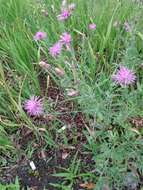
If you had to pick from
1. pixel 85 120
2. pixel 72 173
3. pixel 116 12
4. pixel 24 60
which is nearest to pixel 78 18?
pixel 116 12

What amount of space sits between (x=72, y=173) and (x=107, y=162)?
0.65 feet

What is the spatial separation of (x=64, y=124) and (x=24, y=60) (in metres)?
0.43

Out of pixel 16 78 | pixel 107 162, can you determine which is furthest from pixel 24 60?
pixel 107 162

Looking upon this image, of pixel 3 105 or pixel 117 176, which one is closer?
pixel 117 176

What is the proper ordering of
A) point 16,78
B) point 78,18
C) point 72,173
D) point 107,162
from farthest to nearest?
point 78,18
point 16,78
point 72,173
point 107,162

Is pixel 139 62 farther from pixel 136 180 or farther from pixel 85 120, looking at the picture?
pixel 136 180

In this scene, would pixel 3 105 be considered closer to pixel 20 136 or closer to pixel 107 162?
pixel 20 136

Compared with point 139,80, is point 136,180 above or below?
below

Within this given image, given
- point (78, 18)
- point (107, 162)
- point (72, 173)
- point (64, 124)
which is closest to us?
point (107, 162)

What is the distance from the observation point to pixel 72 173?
1.70 meters

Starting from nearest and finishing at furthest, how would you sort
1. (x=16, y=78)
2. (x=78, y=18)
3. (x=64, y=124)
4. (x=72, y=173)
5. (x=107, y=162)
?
1. (x=107, y=162)
2. (x=72, y=173)
3. (x=64, y=124)
4. (x=16, y=78)
5. (x=78, y=18)

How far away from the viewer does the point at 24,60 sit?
Answer: 201cm

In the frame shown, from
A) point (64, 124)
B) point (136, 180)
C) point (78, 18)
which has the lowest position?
point (136, 180)

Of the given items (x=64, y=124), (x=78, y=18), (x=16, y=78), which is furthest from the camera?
(x=78, y=18)
